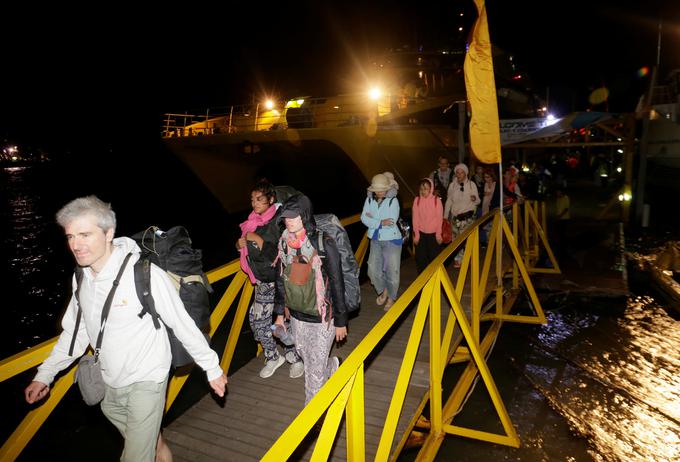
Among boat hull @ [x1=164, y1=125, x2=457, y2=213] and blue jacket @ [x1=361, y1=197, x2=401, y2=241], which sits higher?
boat hull @ [x1=164, y1=125, x2=457, y2=213]

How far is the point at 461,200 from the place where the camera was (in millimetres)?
6480

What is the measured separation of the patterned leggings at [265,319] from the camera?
11.5 feet

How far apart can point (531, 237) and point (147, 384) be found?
9423 mm

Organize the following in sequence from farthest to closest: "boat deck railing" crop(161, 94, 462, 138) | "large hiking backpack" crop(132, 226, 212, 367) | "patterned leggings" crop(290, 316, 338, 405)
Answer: "boat deck railing" crop(161, 94, 462, 138)
"patterned leggings" crop(290, 316, 338, 405)
"large hiking backpack" crop(132, 226, 212, 367)

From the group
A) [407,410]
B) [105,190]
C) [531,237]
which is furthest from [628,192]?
[105,190]

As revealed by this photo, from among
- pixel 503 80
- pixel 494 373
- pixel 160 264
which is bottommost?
pixel 494 373

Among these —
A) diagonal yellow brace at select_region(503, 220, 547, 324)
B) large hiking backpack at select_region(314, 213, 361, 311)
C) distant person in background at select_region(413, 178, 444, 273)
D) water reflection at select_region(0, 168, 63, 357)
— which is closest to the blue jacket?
distant person in background at select_region(413, 178, 444, 273)

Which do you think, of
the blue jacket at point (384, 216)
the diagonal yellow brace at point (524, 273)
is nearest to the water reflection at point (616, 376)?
the diagonal yellow brace at point (524, 273)

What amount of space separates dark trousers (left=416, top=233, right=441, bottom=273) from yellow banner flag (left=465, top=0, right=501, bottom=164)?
1283 millimetres

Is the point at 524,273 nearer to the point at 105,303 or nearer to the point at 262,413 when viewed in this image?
the point at 262,413

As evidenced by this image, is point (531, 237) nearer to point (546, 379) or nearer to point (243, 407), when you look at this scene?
point (546, 379)

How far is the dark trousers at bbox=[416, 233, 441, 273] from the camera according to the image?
214 inches

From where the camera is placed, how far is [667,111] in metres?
19.9

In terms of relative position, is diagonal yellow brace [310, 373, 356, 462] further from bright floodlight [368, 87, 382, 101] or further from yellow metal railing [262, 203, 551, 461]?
bright floodlight [368, 87, 382, 101]
